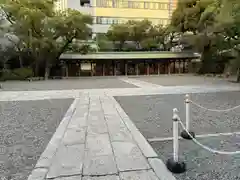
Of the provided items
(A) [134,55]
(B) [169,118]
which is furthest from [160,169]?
(A) [134,55]

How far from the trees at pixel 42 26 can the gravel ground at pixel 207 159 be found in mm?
21599

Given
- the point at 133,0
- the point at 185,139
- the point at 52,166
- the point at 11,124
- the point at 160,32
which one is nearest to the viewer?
the point at 52,166

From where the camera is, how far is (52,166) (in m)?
3.71

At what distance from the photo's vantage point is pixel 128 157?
3.97 meters

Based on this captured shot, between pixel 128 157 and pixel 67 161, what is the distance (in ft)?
3.27

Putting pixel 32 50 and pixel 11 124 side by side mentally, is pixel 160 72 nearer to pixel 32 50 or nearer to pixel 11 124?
pixel 32 50

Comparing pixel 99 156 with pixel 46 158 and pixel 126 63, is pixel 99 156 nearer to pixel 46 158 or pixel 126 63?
pixel 46 158

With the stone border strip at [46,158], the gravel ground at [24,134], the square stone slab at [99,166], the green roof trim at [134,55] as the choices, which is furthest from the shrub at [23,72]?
the square stone slab at [99,166]

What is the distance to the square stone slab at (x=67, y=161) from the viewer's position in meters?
3.47

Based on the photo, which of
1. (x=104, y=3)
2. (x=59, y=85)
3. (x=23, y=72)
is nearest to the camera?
(x=59, y=85)

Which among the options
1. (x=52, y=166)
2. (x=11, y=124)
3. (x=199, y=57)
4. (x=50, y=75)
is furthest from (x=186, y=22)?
(x=52, y=166)

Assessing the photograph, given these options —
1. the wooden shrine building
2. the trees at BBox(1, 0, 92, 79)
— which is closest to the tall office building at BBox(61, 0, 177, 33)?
the wooden shrine building

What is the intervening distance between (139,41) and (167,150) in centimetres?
3411

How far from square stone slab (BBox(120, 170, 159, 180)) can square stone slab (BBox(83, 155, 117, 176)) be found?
0.18 meters
